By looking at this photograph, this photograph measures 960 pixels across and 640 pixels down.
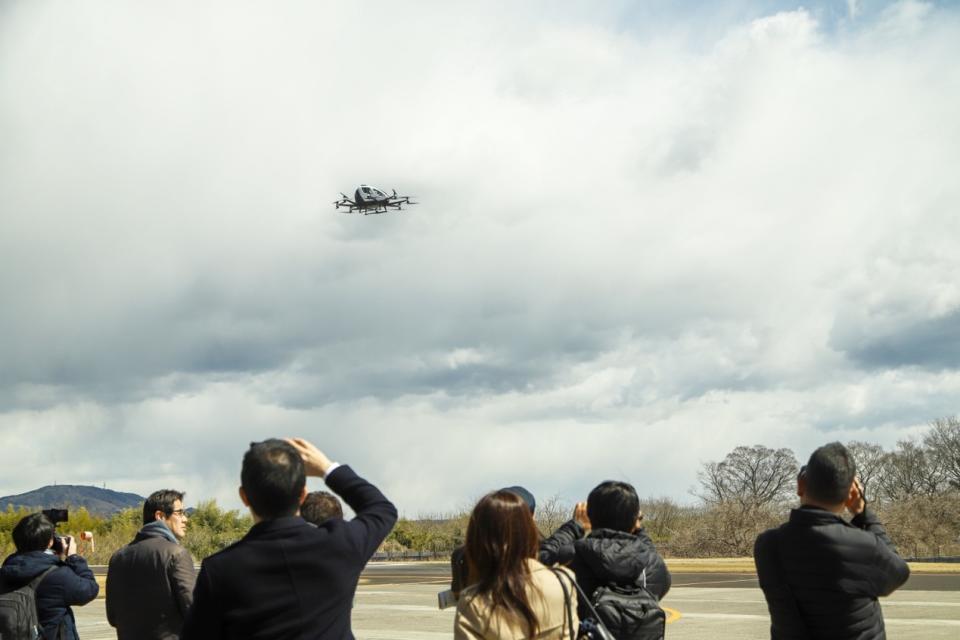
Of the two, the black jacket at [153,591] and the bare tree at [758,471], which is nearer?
the black jacket at [153,591]

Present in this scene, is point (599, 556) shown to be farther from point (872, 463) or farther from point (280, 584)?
point (872, 463)

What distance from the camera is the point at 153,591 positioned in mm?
6043

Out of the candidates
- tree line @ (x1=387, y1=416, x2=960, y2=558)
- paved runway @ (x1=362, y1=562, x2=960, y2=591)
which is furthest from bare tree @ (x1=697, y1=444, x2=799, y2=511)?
paved runway @ (x1=362, y1=562, x2=960, y2=591)

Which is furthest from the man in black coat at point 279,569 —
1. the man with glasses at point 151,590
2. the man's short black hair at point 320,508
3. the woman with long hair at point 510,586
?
the man with glasses at point 151,590

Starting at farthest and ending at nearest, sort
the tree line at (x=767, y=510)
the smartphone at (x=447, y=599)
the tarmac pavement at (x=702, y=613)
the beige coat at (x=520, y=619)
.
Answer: the tree line at (x=767, y=510) → the tarmac pavement at (x=702, y=613) → the smartphone at (x=447, y=599) → the beige coat at (x=520, y=619)

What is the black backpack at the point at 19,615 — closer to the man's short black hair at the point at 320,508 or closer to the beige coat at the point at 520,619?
the man's short black hair at the point at 320,508

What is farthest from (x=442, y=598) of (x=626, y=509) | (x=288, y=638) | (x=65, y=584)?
(x=65, y=584)

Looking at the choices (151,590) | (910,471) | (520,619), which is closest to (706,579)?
(151,590)

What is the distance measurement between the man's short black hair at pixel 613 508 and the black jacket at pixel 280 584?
1861 mm

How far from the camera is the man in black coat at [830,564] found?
4246 millimetres

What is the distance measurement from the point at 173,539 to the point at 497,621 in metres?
3.25

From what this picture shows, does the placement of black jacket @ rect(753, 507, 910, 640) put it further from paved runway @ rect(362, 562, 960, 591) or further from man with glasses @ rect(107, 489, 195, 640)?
paved runway @ rect(362, 562, 960, 591)

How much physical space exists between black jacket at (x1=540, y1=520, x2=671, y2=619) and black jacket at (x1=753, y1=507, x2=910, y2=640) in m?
0.86

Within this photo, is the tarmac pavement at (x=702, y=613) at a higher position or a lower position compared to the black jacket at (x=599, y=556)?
lower
